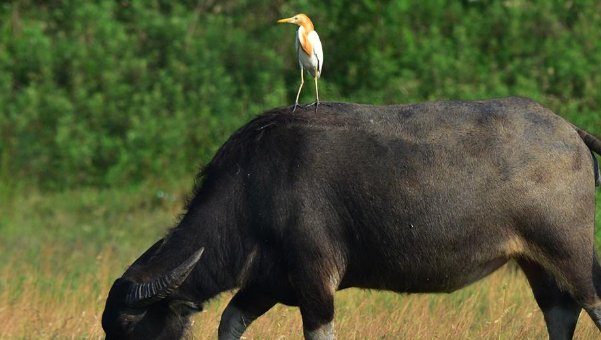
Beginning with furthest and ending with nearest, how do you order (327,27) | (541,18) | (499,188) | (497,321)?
1. (327,27)
2. (541,18)
3. (497,321)
4. (499,188)

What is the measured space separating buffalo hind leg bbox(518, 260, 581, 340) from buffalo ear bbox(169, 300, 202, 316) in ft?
6.88

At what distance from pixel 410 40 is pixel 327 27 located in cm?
167

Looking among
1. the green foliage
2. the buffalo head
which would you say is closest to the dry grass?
the buffalo head

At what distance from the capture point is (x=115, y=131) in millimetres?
17719

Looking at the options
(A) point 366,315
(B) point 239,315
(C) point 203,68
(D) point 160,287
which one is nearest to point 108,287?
(A) point 366,315

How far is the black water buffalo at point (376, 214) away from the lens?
24.1ft

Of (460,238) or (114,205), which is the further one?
(114,205)

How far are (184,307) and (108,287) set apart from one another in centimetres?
311

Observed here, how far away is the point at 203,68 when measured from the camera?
60.2 ft

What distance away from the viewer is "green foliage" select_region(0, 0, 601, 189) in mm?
16641

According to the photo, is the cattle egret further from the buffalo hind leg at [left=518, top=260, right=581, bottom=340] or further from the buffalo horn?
the buffalo hind leg at [left=518, top=260, right=581, bottom=340]

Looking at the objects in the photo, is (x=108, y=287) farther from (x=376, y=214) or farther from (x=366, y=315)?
(x=376, y=214)

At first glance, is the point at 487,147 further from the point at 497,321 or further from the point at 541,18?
the point at 541,18

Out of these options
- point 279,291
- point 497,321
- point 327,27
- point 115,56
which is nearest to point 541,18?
point 327,27
